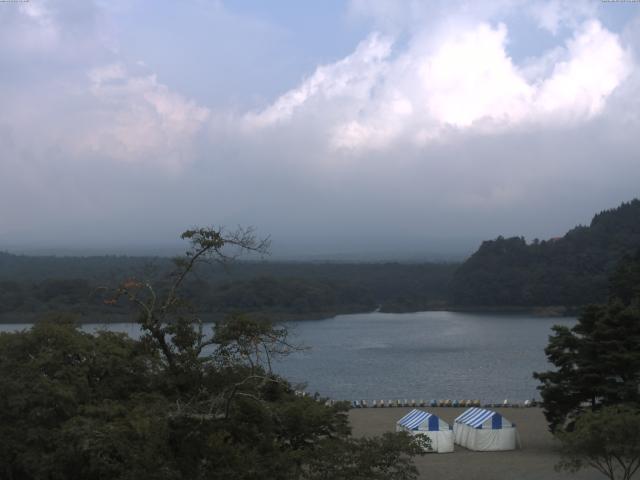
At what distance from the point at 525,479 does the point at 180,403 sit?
24.0 ft

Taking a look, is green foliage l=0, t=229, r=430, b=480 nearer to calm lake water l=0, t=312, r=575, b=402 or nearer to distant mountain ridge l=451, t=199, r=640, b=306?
calm lake water l=0, t=312, r=575, b=402

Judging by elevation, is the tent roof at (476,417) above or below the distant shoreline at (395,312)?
above

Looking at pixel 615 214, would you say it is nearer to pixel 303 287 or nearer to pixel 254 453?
pixel 303 287

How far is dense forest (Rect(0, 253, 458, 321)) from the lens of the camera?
59.5 m

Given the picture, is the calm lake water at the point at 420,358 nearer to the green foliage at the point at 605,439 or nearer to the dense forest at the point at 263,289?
the dense forest at the point at 263,289

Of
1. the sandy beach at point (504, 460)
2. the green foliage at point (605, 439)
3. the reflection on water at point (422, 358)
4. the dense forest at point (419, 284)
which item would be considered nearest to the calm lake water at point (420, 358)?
the reflection on water at point (422, 358)

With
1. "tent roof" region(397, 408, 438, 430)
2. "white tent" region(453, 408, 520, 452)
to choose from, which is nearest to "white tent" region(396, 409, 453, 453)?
"tent roof" region(397, 408, 438, 430)

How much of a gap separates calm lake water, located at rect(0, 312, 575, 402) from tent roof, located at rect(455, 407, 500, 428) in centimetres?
353

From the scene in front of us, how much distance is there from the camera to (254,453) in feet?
24.8

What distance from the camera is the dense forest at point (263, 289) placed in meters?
59.5

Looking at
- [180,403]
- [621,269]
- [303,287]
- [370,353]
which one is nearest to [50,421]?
[180,403]

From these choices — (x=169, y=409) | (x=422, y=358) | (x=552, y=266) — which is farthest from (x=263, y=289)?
(x=169, y=409)

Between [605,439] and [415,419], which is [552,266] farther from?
[605,439]

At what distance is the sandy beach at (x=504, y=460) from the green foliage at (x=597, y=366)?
33.7 inches
